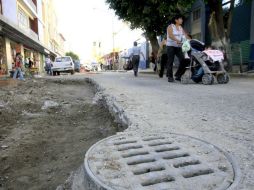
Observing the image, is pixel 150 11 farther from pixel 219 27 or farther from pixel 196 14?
pixel 196 14

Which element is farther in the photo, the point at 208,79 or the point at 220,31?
the point at 220,31

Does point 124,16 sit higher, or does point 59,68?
point 124,16

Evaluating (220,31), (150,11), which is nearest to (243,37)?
(220,31)

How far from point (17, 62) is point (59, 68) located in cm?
921

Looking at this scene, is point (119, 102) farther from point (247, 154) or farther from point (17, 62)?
point (17, 62)

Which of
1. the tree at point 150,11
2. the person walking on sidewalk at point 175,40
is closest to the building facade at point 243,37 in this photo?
the tree at point 150,11

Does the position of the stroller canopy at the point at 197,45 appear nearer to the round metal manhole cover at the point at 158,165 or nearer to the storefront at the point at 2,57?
the round metal manhole cover at the point at 158,165

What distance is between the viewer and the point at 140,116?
3.53 m

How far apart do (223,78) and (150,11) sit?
7477 mm

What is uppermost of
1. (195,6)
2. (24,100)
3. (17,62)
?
(195,6)

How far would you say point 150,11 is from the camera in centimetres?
1450

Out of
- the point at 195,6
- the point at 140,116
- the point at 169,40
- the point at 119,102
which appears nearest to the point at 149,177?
the point at 140,116

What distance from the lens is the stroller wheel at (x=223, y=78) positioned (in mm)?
8086

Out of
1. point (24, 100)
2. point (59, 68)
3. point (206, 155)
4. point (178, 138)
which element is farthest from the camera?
point (59, 68)
